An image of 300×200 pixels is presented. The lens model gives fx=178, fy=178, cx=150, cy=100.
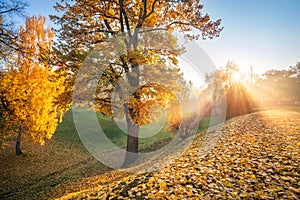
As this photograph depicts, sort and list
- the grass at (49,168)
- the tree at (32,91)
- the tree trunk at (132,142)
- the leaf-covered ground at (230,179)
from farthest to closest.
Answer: the tree trunk at (132,142)
the tree at (32,91)
the grass at (49,168)
the leaf-covered ground at (230,179)

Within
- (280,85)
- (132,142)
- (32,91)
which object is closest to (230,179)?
(132,142)

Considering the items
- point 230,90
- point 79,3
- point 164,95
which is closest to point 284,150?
point 164,95

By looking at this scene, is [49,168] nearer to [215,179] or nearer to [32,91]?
[32,91]

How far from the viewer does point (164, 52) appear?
30.0ft

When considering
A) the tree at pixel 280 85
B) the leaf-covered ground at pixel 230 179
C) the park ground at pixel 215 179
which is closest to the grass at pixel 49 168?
the park ground at pixel 215 179

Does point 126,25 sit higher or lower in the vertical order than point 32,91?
higher

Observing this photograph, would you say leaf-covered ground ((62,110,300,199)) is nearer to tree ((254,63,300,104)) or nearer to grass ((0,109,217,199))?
grass ((0,109,217,199))

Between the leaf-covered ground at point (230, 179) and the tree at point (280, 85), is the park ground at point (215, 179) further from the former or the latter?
the tree at point (280, 85)

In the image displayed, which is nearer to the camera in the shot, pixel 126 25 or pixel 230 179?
pixel 230 179

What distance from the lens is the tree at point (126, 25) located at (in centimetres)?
802

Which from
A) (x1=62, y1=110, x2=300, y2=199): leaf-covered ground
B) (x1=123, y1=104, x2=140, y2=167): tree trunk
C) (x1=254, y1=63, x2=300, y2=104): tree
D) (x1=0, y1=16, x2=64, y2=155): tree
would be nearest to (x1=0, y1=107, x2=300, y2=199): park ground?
(x1=62, y1=110, x2=300, y2=199): leaf-covered ground

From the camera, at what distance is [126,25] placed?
8883 mm

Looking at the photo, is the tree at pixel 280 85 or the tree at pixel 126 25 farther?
the tree at pixel 280 85

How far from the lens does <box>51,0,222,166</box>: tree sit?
802cm
